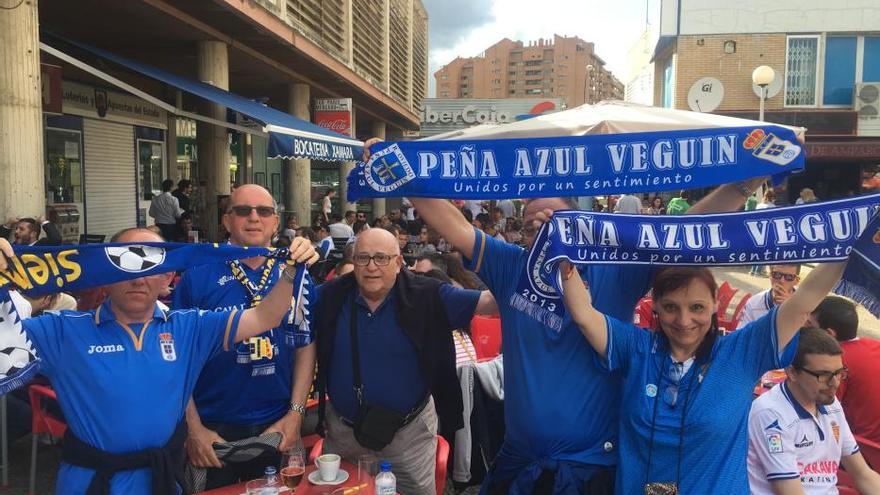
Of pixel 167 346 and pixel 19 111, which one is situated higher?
pixel 19 111

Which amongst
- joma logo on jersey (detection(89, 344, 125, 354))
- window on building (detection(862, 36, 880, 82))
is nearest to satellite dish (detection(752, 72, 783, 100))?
window on building (detection(862, 36, 880, 82))

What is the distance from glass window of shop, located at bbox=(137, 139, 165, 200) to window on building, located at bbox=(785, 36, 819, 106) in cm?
2101

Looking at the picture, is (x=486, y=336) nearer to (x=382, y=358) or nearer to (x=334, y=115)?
(x=382, y=358)

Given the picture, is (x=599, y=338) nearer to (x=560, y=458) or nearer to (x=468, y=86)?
(x=560, y=458)

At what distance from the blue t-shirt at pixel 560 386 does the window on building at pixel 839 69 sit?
2456cm

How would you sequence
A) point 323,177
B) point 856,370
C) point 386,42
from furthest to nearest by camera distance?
point 323,177 → point 386,42 → point 856,370

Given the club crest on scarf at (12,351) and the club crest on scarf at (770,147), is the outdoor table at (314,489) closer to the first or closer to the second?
the club crest on scarf at (12,351)

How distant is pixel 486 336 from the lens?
18.0ft

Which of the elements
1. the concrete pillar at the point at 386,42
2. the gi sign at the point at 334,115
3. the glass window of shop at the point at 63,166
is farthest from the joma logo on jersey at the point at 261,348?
the concrete pillar at the point at 386,42

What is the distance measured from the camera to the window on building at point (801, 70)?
22.8 m

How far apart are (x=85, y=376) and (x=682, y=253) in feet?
7.56

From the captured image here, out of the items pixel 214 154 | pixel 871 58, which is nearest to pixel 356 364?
pixel 214 154

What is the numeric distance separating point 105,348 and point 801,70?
→ 26.1 metres

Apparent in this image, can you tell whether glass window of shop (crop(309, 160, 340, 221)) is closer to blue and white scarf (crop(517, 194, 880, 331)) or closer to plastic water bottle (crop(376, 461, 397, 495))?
plastic water bottle (crop(376, 461, 397, 495))
